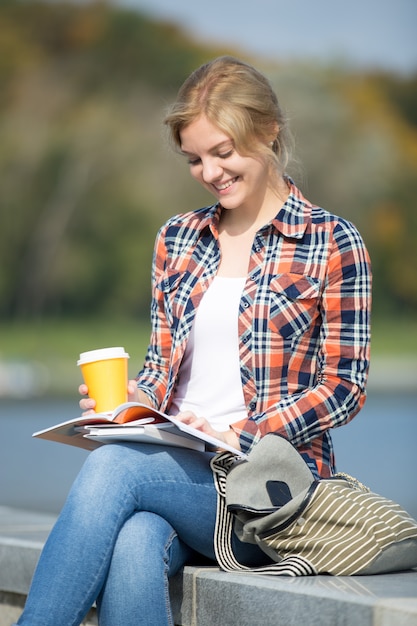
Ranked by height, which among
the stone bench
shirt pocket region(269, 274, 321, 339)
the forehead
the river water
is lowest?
the river water

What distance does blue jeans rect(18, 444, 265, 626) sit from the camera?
5.38ft

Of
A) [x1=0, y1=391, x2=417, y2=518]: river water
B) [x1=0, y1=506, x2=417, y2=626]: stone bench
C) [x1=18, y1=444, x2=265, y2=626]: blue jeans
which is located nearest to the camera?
[x1=0, y1=506, x2=417, y2=626]: stone bench

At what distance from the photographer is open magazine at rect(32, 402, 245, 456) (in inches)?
67.1

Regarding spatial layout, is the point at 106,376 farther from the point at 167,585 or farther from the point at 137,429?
the point at 167,585

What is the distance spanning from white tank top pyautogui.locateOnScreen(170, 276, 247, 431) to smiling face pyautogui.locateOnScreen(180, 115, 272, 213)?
0.53ft

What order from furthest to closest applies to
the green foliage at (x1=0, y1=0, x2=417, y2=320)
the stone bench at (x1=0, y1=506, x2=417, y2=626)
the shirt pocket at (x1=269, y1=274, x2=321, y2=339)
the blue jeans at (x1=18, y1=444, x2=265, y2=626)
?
the green foliage at (x1=0, y1=0, x2=417, y2=320) < the shirt pocket at (x1=269, y1=274, x2=321, y2=339) < the blue jeans at (x1=18, y1=444, x2=265, y2=626) < the stone bench at (x1=0, y1=506, x2=417, y2=626)

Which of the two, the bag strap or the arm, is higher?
the arm

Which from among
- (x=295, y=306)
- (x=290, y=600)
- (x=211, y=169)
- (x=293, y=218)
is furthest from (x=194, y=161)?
(x=290, y=600)

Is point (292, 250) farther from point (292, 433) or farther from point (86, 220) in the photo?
point (86, 220)

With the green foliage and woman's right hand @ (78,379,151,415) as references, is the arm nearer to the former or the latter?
woman's right hand @ (78,379,151,415)

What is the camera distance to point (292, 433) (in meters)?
1.84

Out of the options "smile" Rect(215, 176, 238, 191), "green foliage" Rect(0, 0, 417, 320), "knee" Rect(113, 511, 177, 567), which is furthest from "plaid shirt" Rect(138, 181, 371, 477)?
"green foliage" Rect(0, 0, 417, 320)

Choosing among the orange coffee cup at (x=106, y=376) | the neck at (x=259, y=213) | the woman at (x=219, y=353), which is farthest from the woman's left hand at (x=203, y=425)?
the neck at (x=259, y=213)

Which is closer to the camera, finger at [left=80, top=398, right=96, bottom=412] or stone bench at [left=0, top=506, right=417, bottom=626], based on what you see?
stone bench at [left=0, top=506, right=417, bottom=626]
